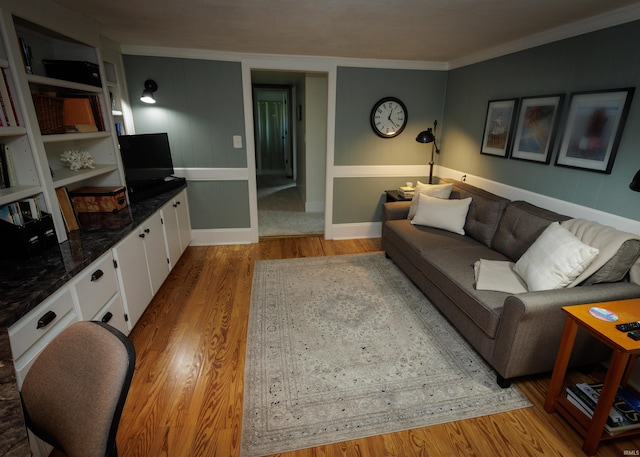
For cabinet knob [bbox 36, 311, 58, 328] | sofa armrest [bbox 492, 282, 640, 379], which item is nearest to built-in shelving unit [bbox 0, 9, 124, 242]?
cabinet knob [bbox 36, 311, 58, 328]

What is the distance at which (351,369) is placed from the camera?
2.08 meters

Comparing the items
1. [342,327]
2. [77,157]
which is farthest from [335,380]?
[77,157]

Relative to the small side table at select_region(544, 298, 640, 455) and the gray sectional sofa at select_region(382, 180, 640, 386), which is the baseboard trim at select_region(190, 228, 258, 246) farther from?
the small side table at select_region(544, 298, 640, 455)

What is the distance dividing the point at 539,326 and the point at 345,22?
237 centimetres

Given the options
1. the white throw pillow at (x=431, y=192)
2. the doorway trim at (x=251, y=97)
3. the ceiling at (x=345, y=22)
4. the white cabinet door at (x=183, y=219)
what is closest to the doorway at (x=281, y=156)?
the doorway trim at (x=251, y=97)

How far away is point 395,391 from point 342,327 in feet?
2.21

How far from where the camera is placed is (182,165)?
3.78 meters

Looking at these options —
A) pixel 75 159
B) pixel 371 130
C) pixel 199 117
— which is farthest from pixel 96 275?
pixel 371 130

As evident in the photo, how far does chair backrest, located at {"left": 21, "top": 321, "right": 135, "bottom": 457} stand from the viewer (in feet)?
2.87

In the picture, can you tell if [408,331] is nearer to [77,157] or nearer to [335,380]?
[335,380]

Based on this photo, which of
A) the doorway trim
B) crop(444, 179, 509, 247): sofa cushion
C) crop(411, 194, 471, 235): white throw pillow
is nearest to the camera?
crop(444, 179, 509, 247): sofa cushion

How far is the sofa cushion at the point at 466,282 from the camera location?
197 centimetres

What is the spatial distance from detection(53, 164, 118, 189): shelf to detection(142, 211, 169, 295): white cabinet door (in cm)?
49

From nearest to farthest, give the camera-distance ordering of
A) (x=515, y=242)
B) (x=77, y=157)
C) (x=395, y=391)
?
(x=395, y=391), (x=77, y=157), (x=515, y=242)
